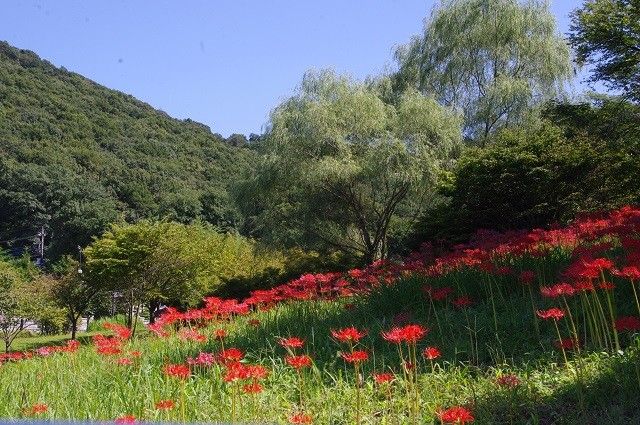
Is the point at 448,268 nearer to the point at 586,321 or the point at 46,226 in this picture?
the point at 586,321

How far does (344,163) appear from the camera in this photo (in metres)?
14.4

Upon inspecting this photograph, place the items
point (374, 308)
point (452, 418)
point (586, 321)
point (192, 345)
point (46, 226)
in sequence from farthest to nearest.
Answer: point (46, 226) < point (374, 308) < point (192, 345) < point (586, 321) < point (452, 418)

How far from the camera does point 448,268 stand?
5695 mm

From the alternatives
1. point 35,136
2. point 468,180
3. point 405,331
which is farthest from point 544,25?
point 35,136

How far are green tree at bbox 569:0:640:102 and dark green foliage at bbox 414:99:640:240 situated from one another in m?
0.51

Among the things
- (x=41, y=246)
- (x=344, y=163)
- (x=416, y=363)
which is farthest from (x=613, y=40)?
(x=41, y=246)

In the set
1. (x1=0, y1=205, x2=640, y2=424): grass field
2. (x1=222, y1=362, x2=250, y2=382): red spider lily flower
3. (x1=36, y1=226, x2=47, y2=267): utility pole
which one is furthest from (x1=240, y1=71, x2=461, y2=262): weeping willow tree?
(x1=36, y1=226, x2=47, y2=267): utility pole

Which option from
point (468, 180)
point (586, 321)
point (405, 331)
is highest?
point (468, 180)

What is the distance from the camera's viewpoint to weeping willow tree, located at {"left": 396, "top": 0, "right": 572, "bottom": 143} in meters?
15.8

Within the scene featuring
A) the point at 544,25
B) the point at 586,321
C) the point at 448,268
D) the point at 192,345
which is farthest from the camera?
the point at 544,25

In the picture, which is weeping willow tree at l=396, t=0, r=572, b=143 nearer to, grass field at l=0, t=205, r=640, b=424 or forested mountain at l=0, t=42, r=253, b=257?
grass field at l=0, t=205, r=640, b=424

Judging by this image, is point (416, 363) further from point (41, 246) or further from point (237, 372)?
point (41, 246)

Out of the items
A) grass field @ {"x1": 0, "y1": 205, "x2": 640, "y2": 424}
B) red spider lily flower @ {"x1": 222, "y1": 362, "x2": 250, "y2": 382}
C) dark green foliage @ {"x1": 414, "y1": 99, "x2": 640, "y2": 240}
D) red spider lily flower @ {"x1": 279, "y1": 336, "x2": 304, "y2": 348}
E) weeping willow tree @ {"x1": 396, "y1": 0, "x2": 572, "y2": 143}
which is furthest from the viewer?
weeping willow tree @ {"x1": 396, "y1": 0, "x2": 572, "y2": 143}

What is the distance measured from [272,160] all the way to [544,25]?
788cm
